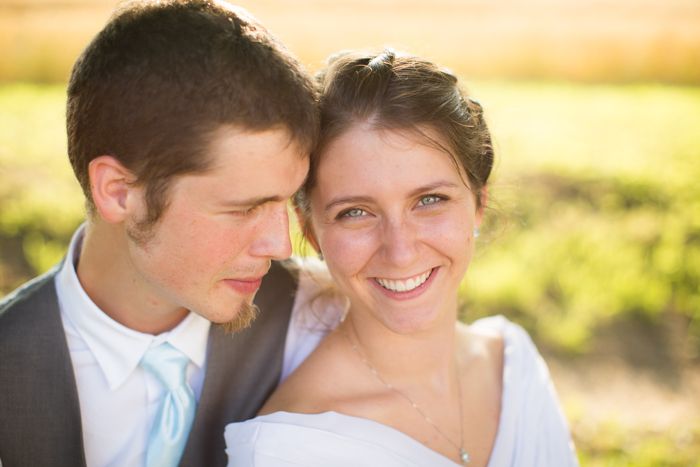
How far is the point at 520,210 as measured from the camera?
529 centimetres

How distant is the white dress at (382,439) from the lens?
206 centimetres

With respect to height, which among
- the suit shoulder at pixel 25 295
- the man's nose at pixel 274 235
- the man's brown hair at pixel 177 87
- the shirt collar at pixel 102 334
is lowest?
the shirt collar at pixel 102 334

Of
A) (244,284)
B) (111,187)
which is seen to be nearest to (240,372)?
(244,284)

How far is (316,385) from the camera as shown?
2.26 m

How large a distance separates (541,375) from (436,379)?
46cm

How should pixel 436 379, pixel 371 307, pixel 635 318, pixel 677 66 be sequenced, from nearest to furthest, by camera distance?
1. pixel 371 307
2. pixel 436 379
3. pixel 635 318
4. pixel 677 66

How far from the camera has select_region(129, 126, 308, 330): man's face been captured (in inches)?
75.7

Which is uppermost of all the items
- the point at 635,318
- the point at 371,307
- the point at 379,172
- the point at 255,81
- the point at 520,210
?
the point at 255,81

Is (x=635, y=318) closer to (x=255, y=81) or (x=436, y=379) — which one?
(x=436, y=379)

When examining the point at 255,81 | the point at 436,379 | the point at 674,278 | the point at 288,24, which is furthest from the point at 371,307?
the point at 288,24

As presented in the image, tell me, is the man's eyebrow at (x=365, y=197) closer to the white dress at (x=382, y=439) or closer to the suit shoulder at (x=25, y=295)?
the white dress at (x=382, y=439)

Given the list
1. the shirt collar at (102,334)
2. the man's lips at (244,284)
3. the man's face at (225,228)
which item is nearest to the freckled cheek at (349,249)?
the man's face at (225,228)

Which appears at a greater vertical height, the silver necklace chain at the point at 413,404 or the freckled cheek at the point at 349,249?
the freckled cheek at the point at 349,249

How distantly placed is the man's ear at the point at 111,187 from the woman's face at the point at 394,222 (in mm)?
540
